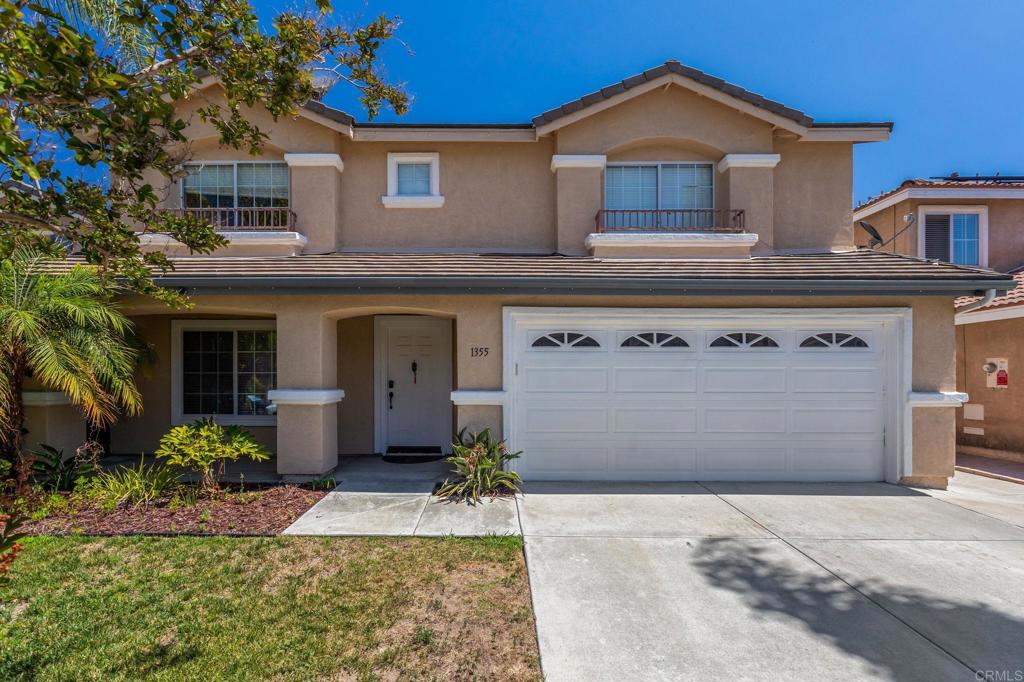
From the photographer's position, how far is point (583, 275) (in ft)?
22.9

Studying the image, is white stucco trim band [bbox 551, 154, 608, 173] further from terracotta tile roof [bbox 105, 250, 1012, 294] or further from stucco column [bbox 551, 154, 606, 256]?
terracotta tile roof [bbox 105, 250, 1012, 294]

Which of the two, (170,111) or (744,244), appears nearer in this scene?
(170,111)

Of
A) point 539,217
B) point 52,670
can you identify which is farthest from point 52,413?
point 539,217

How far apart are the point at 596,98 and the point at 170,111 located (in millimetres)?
6844

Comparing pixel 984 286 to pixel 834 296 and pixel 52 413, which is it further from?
pixel 52 413

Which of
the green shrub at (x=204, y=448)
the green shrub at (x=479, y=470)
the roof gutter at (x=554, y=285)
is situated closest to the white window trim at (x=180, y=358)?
the roof gutter at (x=554, y=285)

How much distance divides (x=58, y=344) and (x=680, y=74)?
996 cm

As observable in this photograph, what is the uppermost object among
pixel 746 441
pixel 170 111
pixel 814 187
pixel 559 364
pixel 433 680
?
pixel 814 187

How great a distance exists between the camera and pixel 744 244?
27.1 feet

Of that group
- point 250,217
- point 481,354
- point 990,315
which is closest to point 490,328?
point 481,354

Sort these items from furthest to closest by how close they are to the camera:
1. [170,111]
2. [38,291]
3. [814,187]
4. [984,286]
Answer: [814,187]
[984,286]
[38,291]
[170,111]

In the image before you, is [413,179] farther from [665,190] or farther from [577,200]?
[665,190]

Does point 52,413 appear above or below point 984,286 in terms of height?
below

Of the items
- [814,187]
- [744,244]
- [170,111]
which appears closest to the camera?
[170,111]
